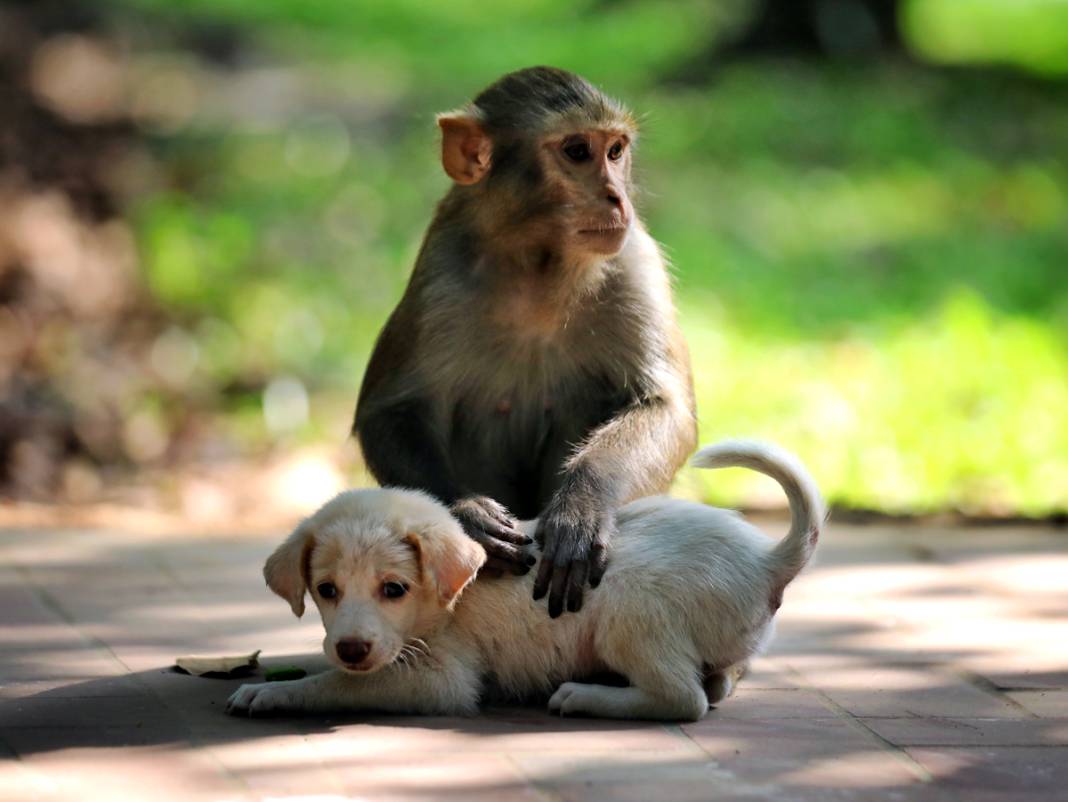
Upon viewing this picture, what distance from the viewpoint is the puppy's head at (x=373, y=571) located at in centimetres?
482

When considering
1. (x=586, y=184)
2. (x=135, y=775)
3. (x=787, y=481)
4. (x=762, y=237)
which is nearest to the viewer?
(x=135, y=775)

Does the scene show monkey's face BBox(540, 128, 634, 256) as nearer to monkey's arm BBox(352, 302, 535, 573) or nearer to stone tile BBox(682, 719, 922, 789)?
monkey's arm BBox(352, 302, 535, 573)

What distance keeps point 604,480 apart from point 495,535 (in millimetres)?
440

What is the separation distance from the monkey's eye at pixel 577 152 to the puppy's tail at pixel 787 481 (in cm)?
123

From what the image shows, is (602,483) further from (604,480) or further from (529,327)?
(529,327)

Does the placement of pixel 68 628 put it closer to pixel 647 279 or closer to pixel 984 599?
pixel 647 279

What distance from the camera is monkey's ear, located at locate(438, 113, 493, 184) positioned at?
6.12 m

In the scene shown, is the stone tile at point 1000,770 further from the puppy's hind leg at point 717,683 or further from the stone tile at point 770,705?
the puppy's hind leg at point 717,683

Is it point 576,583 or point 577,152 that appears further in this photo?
point 577,152

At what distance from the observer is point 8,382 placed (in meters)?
10.1

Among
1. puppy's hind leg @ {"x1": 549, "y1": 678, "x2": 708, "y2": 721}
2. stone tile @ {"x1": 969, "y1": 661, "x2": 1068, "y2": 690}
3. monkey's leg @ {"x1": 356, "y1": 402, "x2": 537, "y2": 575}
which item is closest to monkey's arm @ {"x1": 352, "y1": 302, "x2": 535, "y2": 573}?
monkey's leg @ {"x1": 356, "y1": 402, "x2": 537, "y2": 575}

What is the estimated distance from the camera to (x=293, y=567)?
16.3ft

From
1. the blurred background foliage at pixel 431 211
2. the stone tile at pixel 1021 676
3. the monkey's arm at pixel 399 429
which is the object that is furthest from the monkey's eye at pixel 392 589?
the blurred background foliage at pixel 431 211

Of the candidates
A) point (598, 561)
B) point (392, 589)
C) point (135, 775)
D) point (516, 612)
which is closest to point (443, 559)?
point (392, 589)
